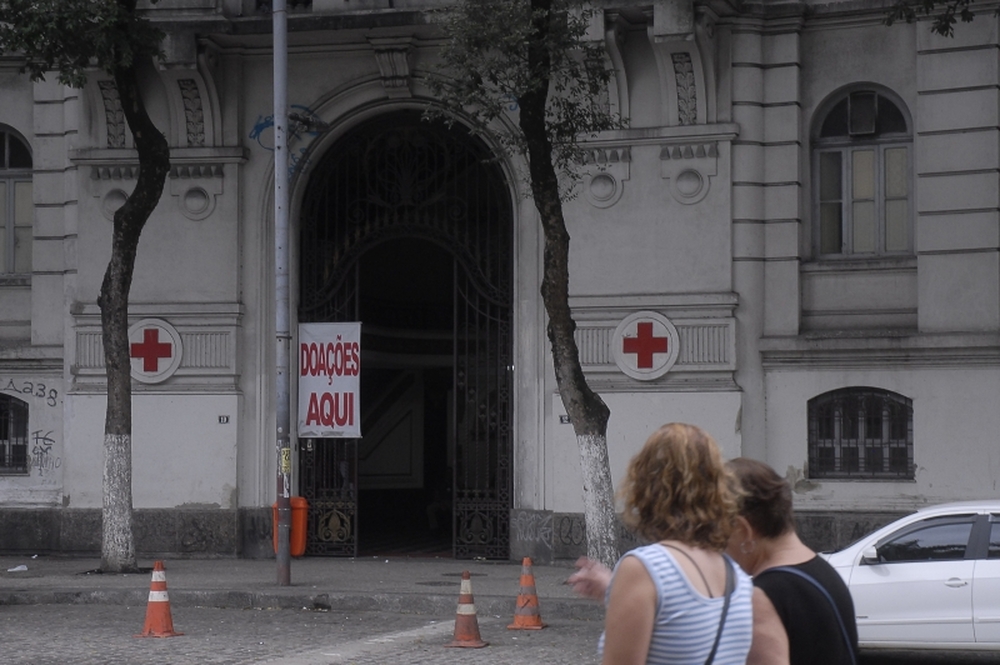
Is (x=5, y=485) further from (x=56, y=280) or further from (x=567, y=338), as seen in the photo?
(x=567, y=338)

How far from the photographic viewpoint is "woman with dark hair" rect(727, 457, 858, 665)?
3.96m

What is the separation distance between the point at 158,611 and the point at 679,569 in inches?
390

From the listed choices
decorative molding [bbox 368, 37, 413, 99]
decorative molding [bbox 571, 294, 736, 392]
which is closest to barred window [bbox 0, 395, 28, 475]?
decorative molding [bbox 368, 37, 413, 99]

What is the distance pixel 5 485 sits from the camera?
67.1 ft

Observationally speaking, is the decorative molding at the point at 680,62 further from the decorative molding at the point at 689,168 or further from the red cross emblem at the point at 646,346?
the red cross emblem at the point at 646,346

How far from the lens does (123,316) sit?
17.4 meters

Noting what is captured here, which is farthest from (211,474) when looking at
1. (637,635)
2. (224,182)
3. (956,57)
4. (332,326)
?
(637,635)

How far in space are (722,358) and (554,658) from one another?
6952mm

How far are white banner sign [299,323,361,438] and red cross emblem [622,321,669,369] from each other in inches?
146

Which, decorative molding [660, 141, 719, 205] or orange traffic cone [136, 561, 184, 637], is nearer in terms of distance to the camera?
orange traffic cone [136, 561, 184, 637]

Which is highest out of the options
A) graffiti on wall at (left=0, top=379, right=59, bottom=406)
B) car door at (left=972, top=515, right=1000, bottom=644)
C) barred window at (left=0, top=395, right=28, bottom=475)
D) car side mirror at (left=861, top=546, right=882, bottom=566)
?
graffiti on wall at (left=0, top=379, right=59, bottom=406)

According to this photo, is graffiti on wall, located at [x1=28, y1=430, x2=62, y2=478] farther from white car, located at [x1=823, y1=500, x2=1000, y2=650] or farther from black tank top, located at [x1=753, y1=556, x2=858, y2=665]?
black tank top, located at [x1=753, y1=556, x2=858, y2=665]

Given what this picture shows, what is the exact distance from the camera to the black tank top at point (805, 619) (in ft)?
13.1

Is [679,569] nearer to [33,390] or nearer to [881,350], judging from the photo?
[881,350]
